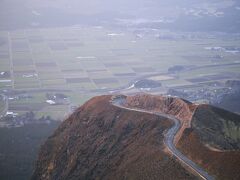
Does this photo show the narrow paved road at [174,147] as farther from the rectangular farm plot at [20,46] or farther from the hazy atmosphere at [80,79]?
the rectangular farm plot at [20,46]

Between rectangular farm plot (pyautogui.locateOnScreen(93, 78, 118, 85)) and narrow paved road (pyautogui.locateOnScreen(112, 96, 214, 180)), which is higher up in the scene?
narrow paved road (pyautogui.locateOnScreen(112, 96, 214, 180))

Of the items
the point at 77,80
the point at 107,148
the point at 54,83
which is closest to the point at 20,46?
the point at 77,80

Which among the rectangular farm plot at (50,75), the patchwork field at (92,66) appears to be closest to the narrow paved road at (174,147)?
the patchwork field at (92,66)

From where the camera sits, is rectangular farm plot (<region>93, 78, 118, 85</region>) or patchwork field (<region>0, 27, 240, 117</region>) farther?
rectangular farm plot (<region>93, 78, 118, 85</region>)

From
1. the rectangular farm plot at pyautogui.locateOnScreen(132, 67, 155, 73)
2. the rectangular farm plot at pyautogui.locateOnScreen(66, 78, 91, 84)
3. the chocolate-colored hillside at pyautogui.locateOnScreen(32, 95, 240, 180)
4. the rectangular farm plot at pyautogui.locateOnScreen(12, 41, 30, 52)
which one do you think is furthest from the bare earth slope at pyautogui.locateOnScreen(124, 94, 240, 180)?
the rectangular farm plot at pyautogui.locateOnScreen(12, 41, 30, 52)

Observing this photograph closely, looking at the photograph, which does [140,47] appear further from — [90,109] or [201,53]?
[90,109]

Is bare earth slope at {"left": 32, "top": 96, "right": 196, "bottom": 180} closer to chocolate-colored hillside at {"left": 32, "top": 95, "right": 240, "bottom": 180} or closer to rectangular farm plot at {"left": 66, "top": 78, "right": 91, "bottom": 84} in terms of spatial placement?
chocolate-colored hillside at {"left": 32, "top": 95, "right": 240, "bottom": 180}

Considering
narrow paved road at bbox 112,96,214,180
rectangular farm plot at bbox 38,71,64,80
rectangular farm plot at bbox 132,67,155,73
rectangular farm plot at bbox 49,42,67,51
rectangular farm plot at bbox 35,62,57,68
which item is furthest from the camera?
rectangular farm plot at bbox 49,42,67,51

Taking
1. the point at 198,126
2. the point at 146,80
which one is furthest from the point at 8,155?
the point at 146,80
